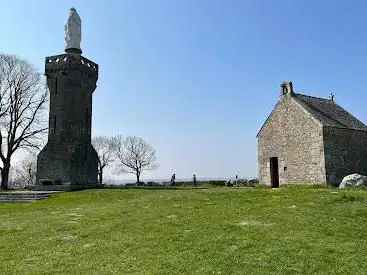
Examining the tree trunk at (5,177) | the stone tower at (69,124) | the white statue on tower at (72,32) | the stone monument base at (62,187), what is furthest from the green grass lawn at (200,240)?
the tree trunk at (5,177)

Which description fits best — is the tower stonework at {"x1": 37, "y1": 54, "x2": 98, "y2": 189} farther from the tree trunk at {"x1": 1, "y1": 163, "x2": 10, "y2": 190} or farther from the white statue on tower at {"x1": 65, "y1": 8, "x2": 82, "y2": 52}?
the tree trunk at {"x1": 1, "y1": 163, "x2": 10, "y2": 190}

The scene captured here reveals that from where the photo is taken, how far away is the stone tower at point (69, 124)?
34.8 m

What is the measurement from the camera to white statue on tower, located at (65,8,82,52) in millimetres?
37594

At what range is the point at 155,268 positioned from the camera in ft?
28.2

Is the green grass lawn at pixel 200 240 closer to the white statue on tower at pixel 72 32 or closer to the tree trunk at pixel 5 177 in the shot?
the white statue on tower at pixel 72 32

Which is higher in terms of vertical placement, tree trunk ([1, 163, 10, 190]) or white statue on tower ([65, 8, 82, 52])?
white statue on tower ([65, 8, 82, 52])

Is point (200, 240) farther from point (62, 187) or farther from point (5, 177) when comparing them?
point (5, 177)

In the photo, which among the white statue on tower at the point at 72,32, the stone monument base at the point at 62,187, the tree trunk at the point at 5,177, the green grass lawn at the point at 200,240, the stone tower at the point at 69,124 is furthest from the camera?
the tree trunk at the point at 5,177

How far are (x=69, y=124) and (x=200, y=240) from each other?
27.4 meters

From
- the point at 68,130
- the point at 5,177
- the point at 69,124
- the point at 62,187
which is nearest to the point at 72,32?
the point at 69,124

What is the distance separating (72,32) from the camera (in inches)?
1486

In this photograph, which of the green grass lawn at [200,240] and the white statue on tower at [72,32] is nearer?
the green grass lawn at [200,240]

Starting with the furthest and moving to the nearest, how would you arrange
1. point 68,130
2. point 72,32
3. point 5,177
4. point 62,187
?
1. point 5,177
2. point 72,32
3. point 68,130
4. point 62,187

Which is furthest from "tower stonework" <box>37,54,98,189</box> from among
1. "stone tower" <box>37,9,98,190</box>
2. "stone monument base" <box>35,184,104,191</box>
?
"stone monument base" <box>35,184,104,191</box>
